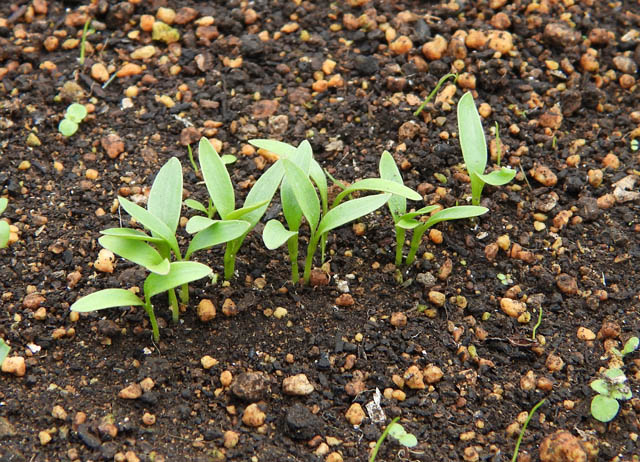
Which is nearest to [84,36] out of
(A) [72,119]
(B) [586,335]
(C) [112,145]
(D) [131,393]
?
(A) [72,119]

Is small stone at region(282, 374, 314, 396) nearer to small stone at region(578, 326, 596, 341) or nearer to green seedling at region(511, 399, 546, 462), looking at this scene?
green seedling at region(511, 399, 546, 462)

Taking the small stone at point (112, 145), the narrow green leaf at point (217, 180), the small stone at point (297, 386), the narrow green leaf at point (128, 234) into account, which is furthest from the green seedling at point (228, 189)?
the small stone at point (112, 145)

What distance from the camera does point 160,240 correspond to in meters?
1.99

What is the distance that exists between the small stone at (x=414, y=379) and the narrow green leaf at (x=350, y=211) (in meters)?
0.50

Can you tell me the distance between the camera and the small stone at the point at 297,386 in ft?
6.61

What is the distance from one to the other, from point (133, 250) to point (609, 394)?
4.83ft

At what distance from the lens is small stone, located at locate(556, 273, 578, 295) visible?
231 centimetres

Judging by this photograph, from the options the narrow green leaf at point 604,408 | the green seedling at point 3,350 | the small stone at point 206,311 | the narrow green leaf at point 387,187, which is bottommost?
the narrow green leaf at point 604,408

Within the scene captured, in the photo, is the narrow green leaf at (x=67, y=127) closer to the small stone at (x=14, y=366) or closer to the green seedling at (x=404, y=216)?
the small stone at (x=14, y=366)

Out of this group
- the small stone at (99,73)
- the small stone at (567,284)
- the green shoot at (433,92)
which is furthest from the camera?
the small stone at (99,73)

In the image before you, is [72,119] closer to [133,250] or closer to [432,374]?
[133,250]

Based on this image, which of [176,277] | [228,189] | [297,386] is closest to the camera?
[176,277]

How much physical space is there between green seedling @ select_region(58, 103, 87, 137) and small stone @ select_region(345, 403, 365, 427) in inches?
61.1

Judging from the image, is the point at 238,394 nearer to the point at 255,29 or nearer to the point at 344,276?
the point at 344,276
